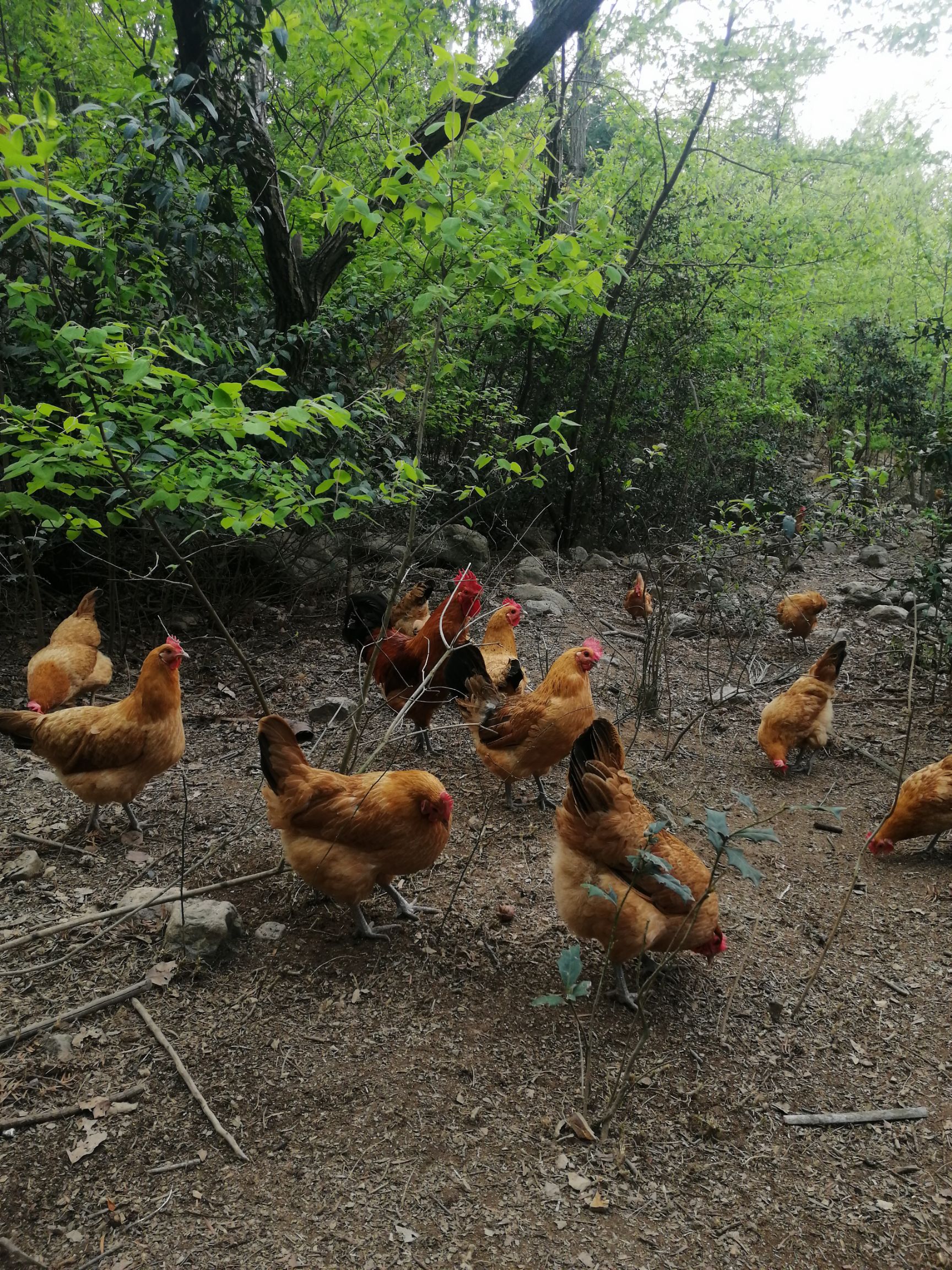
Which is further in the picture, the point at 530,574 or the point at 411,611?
the point at 530,574

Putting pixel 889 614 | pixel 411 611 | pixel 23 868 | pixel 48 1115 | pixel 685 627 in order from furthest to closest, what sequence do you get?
pixel 889 614 → pixel 685 627 → pixel 411 611 → pixel 23 868 → pixel 48 1115

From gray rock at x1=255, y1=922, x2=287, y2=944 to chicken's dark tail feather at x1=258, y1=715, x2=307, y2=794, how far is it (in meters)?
0.72

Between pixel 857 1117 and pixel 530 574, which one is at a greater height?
pixel 530 574

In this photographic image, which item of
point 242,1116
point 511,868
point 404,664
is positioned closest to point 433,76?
point 404,664

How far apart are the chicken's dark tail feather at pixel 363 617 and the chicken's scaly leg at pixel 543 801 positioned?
72.6 inches

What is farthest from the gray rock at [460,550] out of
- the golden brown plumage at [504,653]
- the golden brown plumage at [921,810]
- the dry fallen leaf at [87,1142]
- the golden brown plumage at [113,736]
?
the dry fallen leaf at [87,1142]

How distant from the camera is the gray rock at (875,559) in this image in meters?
12.1

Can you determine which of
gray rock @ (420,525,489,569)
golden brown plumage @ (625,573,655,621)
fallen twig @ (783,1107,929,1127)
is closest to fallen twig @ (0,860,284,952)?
fallen twig @ (783,1107,929,1127)

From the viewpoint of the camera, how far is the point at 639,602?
847cm

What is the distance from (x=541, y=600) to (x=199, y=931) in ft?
21.5

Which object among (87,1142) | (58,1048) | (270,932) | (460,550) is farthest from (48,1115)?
(460,550)

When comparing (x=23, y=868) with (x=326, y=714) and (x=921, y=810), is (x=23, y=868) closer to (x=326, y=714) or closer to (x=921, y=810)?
(x=326, y=714)

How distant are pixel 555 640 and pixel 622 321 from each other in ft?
18.6

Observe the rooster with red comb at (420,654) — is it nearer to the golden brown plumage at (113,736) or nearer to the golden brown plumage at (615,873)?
the golden brown plumage at (113,736)
